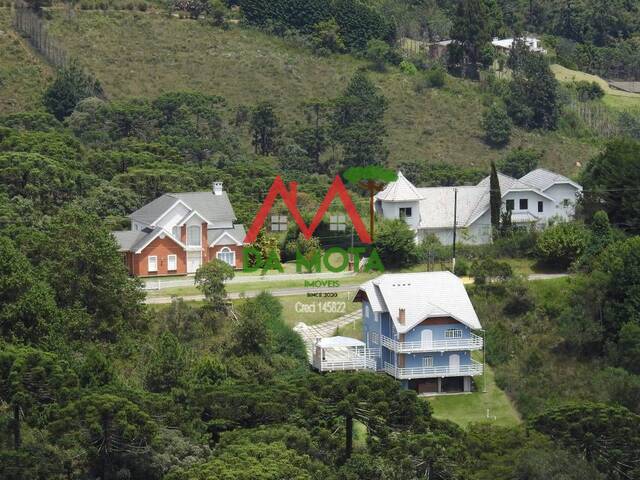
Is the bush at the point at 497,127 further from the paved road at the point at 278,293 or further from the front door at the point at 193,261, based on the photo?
the front door at the point at 193,261

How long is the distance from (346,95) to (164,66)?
13031 mm

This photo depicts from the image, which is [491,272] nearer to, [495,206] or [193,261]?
[495,206]

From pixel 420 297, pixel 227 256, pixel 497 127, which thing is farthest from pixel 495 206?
pixel 497 127

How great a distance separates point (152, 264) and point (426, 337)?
1525 centimetres

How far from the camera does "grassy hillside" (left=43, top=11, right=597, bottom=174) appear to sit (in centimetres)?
11412

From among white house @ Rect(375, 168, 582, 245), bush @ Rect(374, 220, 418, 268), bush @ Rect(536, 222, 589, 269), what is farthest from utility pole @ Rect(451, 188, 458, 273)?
bush @ Rect(536, 222, 589, 269)

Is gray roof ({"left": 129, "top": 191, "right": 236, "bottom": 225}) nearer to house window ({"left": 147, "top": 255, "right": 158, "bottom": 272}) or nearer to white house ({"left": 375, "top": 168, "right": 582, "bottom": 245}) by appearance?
house window ({"left": 147, "top": 255, "right": 158, "bottom": 272})

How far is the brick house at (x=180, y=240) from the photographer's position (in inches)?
3068

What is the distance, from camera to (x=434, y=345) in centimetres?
6906

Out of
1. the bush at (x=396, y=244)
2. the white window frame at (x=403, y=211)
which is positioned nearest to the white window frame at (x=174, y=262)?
the bush at (x=396, y=244)

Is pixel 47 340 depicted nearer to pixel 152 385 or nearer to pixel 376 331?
pixel 152 385

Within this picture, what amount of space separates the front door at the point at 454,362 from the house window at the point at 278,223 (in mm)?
17360

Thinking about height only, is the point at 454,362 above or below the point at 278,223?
below

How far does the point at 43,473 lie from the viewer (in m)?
55.3
